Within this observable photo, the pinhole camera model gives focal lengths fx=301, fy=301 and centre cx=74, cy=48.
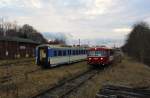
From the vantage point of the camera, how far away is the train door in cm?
3152

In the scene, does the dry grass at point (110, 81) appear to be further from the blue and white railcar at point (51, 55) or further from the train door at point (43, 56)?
the train door at point (43, 56)

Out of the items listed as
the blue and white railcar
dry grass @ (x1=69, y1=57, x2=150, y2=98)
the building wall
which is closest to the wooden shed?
the building wall

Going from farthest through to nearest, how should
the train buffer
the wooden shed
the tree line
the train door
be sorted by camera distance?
1. the tree line
2. the wooden shed
3. the train door
4. the train buffer

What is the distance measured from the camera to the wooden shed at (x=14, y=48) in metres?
56.8

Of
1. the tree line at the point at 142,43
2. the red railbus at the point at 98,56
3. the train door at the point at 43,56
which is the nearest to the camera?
the train door at the point at 43,56

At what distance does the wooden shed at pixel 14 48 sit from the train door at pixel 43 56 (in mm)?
25198

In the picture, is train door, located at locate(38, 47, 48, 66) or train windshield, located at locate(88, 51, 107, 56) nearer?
train door, located at locate(38, 47, 48, 66)

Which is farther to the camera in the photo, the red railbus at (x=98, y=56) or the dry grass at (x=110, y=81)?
the red railbus at (x=98, y=56)

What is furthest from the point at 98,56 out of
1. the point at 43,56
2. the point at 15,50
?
the point at 15,50

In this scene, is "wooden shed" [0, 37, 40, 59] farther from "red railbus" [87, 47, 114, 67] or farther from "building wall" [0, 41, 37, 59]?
"red railbus" [87, 47, 114, 67]

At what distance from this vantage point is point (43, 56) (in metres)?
31.9

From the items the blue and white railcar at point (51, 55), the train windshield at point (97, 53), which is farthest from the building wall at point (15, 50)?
the train windshield at point (97, 53)

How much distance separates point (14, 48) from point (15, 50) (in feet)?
1.51

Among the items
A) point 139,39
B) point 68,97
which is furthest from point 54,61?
point 139,39
